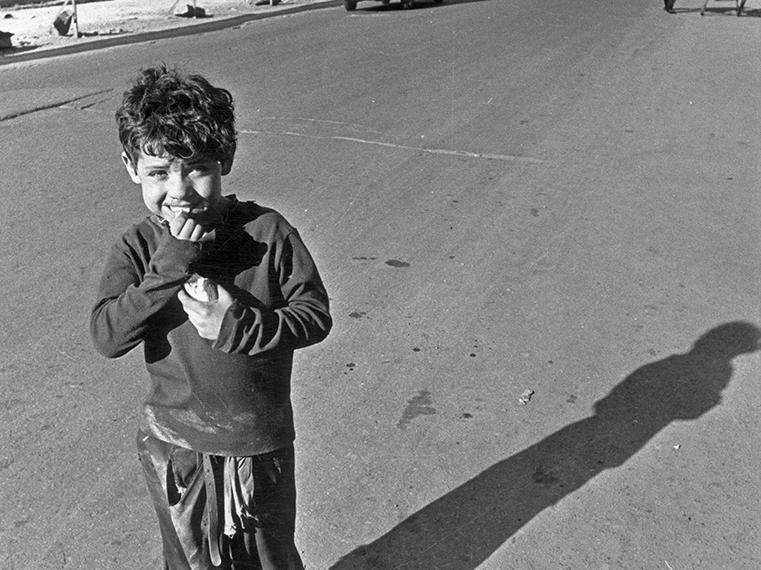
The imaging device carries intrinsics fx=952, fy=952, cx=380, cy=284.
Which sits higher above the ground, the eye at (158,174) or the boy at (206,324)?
the eye at (158,174)

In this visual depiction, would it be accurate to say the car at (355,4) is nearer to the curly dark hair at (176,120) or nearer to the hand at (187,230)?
the curly dark hair at (176,120)

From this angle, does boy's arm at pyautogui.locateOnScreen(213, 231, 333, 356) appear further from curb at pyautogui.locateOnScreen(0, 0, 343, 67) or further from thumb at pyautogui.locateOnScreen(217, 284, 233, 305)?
curb at pyautogui.locateOnScreen(0, 0, 343, 67)

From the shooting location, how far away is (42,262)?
5215mm

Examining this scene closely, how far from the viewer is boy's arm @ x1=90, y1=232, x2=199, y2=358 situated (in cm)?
177

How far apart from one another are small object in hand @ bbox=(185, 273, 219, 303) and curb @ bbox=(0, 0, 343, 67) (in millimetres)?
9801

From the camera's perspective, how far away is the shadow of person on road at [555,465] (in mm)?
3117

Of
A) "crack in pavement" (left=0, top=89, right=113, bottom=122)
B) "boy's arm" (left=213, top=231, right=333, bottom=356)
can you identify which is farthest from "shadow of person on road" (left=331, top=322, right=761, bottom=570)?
"crack in pavement" (left=0, top=89, right=113, bottom=122)

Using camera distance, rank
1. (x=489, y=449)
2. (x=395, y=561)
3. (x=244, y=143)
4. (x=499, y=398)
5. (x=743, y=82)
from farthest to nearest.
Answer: (x=743, y=82)
(x=244, y=143)
(x=499, y=398)
(x=489, y=449)
(x=395, y=561)

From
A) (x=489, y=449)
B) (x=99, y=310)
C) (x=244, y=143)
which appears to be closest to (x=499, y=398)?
(x=489, y=449)

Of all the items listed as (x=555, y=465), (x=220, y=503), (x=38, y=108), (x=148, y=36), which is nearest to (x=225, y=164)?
(x=220, y=503)

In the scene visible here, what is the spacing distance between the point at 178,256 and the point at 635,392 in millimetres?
2858

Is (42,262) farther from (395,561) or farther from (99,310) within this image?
(99,310)

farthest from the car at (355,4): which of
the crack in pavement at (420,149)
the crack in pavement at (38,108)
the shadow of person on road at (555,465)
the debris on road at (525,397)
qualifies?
the debris on road at (525,397)

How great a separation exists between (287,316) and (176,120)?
451 millimetres
